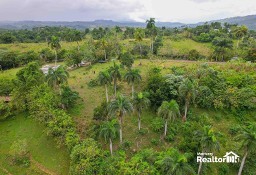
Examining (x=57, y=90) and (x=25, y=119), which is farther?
(x=57, y=90)

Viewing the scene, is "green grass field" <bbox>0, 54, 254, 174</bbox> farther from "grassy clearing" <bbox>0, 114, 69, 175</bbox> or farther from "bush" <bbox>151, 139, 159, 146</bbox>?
"bush" <bbox>151, 139, 159, 146</bbox>

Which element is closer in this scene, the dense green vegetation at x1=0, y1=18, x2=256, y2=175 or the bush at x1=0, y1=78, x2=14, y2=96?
the dense green vegetation at x1=0, y1=18, x2=256, y2=175

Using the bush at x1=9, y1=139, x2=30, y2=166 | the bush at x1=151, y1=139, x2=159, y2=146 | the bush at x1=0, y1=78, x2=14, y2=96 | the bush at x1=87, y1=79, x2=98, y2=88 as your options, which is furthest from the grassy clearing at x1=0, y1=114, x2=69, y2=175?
the bush at x1=87, y1=79, x2=98, y2=88

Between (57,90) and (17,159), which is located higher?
(57,90)

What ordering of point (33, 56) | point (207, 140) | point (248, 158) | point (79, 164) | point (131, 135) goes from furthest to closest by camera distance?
1. point (33, 56)
2. point (131, 135)
3. point (248, 158)
4. point (79, 164)
5. point (207, 140)

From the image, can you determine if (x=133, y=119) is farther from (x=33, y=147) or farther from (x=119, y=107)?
(x=33, y=147)

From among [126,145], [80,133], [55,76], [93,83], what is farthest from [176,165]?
[93,83]

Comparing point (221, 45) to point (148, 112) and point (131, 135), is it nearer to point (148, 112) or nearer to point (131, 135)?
point (148, 112)

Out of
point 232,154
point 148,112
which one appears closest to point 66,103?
point 148,112

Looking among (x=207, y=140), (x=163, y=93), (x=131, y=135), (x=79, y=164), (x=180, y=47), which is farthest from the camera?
(x=180, y=47)
